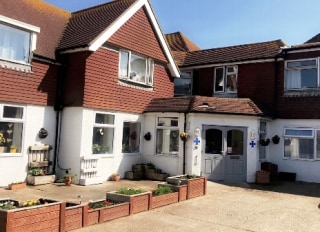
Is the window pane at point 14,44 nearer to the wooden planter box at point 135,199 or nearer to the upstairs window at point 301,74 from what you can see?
the wooden planter box at point 135,199

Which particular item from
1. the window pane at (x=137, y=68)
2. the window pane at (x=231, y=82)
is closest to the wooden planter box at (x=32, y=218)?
the window pane at (x=137, y=68)

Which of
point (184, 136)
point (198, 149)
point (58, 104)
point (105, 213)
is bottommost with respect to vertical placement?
point (105, 213)

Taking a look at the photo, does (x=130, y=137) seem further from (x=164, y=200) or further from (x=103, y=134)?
(x=164, y=200)

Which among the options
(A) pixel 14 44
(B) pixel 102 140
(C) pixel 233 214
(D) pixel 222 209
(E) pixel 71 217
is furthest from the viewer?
(B) pixel 102 140

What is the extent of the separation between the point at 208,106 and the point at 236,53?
496 centimetres

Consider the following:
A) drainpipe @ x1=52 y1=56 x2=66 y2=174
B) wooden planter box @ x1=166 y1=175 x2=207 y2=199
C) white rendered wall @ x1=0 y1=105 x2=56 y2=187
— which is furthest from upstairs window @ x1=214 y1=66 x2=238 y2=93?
white rendered wall @ x1=0 y1=105 x2=56 y2=187

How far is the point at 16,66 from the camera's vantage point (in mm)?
12094

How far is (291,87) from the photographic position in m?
16.7

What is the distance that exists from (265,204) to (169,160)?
211 inches

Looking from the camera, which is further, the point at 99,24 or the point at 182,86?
the point at 182,86

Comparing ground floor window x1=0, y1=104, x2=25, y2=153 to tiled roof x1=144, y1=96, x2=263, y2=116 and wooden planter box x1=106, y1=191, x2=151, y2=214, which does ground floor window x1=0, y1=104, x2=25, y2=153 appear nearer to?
wooden planter box x1=106, y1=191, x2=151, y2=214

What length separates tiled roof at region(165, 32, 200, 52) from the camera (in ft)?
76.8

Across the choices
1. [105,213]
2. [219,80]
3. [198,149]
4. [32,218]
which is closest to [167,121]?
[198,149]

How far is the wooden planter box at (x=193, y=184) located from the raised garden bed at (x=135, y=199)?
7.29 feet
